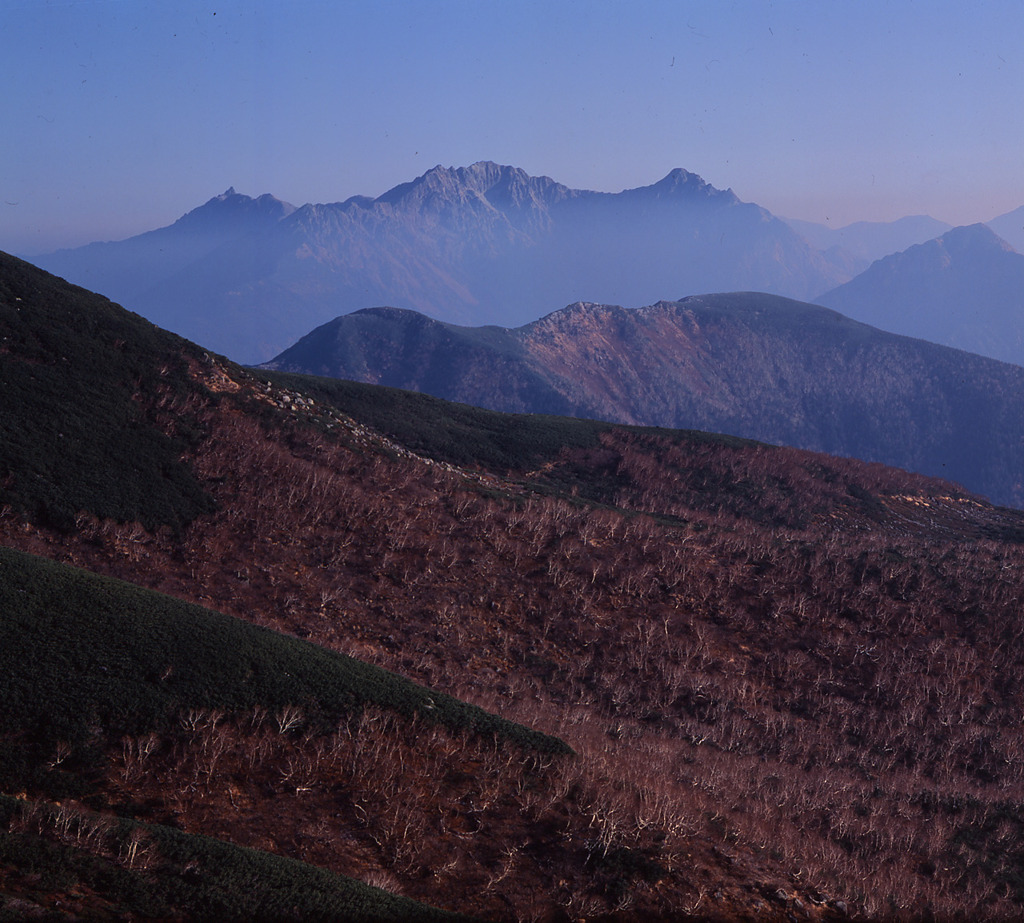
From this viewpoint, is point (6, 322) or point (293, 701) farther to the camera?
point (6, 322)

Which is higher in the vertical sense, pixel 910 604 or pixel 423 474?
pixel 423 474

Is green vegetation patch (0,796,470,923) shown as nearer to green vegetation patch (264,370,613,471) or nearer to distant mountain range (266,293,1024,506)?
green vegetation patch (264,370,613,471)

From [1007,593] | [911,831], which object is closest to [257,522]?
[911,831]

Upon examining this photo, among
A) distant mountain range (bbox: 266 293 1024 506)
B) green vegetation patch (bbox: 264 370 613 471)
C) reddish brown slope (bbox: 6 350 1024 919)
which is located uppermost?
distant mountain range (bbox: 266 293 1024 506)

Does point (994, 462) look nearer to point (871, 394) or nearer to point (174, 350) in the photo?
point (871, 394)

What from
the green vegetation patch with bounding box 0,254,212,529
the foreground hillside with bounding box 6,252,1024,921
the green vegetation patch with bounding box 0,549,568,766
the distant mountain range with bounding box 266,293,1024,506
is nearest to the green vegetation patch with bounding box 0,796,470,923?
the foreground hillside with bounding box 6,252,1024,921

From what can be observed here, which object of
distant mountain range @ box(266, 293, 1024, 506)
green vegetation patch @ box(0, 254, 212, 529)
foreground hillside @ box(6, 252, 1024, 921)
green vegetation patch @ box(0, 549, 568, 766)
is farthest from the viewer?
distant mountain range @ box(266, 293, 1024, 506)

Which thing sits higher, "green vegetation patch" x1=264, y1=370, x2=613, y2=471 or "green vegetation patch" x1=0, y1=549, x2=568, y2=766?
"green vegetation patch" x1=264, y1=370, x2=613, y2=471
